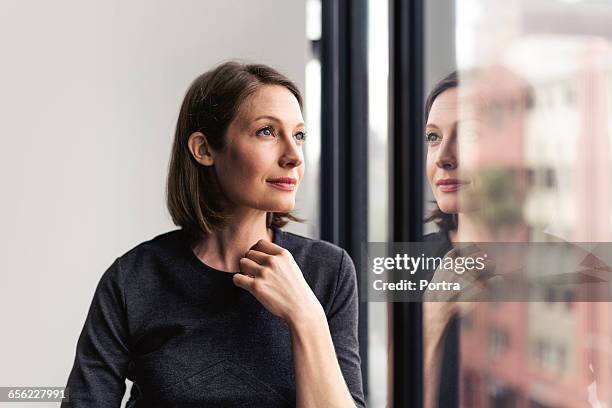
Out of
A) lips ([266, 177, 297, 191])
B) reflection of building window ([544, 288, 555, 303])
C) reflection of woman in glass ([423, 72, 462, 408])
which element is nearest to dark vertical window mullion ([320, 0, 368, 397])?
reflection of woman in glass ([423, 72, 462, 408])

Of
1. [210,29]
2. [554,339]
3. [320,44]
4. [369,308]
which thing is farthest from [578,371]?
[210,29]

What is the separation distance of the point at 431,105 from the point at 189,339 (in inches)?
22.4

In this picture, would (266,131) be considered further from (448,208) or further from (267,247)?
(448,208)

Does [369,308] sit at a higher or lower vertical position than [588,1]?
lower

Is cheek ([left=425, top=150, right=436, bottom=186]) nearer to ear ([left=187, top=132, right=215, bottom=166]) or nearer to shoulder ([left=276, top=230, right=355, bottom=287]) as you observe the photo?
shoulder ([left=276, top=230, right=355, bottom=287])

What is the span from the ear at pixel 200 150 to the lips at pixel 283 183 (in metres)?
0.11

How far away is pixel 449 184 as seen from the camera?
1.24 metres

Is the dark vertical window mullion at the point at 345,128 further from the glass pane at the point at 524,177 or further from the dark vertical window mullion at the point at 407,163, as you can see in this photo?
the glass pane at the point at 524,177

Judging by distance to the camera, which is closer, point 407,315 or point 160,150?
point 407,315

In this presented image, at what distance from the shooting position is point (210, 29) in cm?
168

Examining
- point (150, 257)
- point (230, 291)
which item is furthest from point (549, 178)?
point (150, 257)

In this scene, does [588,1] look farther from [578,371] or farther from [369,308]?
[369,308]

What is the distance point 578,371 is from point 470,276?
0.26 m

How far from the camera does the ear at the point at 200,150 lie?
125 centimetres
